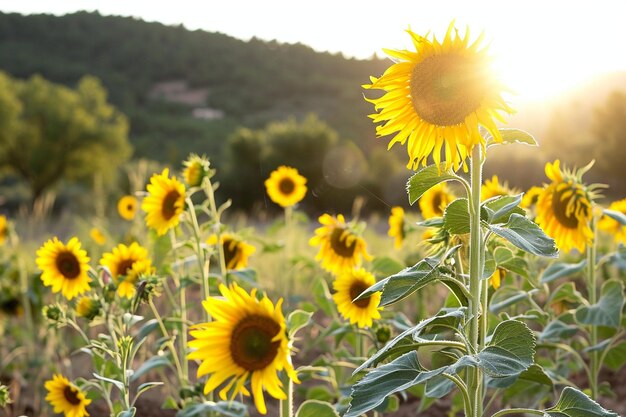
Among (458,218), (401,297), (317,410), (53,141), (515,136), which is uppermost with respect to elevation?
(515,136)

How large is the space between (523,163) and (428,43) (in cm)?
1420

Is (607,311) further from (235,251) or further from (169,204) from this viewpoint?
(169,204)

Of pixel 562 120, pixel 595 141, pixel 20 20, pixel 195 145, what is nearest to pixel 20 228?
pixel 595 141

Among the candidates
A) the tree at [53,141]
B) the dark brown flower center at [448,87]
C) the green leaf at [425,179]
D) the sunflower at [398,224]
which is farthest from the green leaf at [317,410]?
the tree at [53,141]

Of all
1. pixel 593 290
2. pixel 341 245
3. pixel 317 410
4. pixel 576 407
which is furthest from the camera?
pixel 341 245

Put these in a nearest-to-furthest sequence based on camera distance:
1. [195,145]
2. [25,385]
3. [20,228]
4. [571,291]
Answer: [571,291] → [25,385] → [20,228] → [195,145]

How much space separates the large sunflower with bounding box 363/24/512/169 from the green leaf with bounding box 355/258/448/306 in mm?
200

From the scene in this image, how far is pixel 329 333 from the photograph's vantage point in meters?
2.32

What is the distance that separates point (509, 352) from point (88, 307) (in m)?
1.16

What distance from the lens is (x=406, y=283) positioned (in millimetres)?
1263

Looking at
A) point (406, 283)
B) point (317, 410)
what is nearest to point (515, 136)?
point (406, 283)

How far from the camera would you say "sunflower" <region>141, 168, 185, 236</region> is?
2.30m

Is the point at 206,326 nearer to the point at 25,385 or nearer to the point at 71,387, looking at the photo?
the point at 71,387

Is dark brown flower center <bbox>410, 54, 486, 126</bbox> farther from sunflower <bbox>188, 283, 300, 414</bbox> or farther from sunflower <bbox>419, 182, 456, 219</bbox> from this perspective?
sunflower <bbox>419, 182, 456, 219</bbox>
